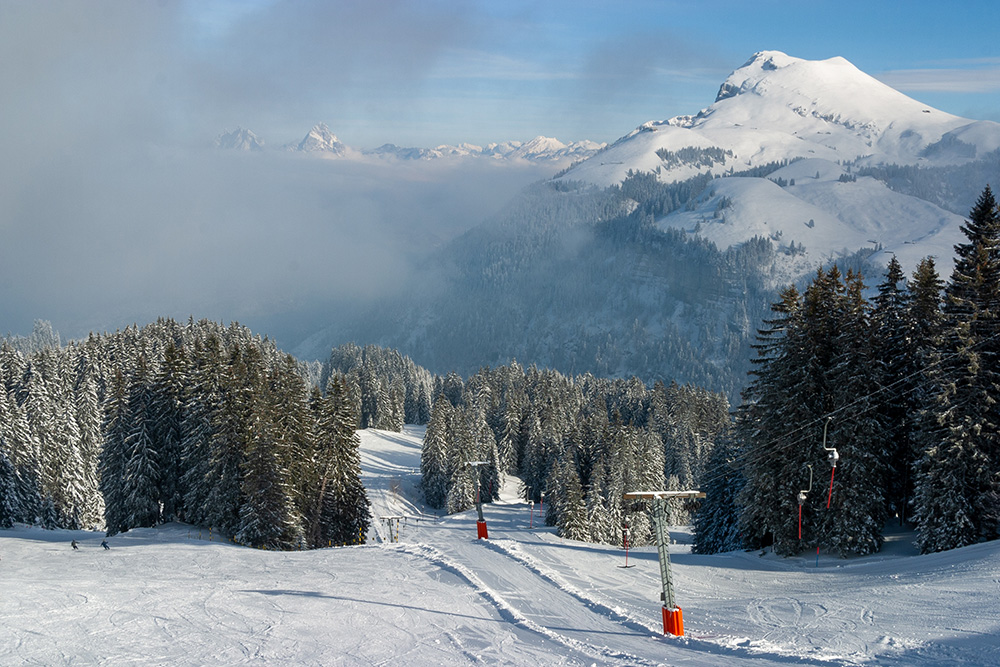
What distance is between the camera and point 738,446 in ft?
154

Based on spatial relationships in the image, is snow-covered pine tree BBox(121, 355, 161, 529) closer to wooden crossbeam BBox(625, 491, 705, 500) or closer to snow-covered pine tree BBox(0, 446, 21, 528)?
snow-covered pine tree BBox(0, 446, 21, 528)

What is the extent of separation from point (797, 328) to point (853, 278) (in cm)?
456

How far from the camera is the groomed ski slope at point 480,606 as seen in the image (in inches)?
773

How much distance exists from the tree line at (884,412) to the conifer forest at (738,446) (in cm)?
10

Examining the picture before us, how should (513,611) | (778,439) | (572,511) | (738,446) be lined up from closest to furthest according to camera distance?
(513,611) < (778,439) < (738,446) < (572,511)

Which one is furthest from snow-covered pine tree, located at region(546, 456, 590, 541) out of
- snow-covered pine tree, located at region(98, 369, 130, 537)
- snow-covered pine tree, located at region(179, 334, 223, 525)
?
snow-covered pine tree, located at region(98, 369, 130, 537)

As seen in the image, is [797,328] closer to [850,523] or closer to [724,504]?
[850,523]

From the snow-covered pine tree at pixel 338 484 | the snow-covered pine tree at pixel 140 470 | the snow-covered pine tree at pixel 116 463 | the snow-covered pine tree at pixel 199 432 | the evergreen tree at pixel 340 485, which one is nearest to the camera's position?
the snow-covered pine tree at pixel 199 432

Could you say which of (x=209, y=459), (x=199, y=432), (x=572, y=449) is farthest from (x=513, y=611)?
(x=572, y=449)

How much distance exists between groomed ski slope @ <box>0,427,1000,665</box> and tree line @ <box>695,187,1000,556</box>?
228 cm

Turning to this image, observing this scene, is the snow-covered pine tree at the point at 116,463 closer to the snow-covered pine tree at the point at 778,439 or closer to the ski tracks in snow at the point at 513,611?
the ski tracks in snow at the point at 513,611

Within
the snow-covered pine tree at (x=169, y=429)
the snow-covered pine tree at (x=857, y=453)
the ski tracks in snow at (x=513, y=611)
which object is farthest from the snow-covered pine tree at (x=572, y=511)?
the snow-covered pine tree at (x=169, y=429)

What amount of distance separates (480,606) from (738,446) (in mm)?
27078

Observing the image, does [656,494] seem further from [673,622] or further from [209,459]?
[209,459]
